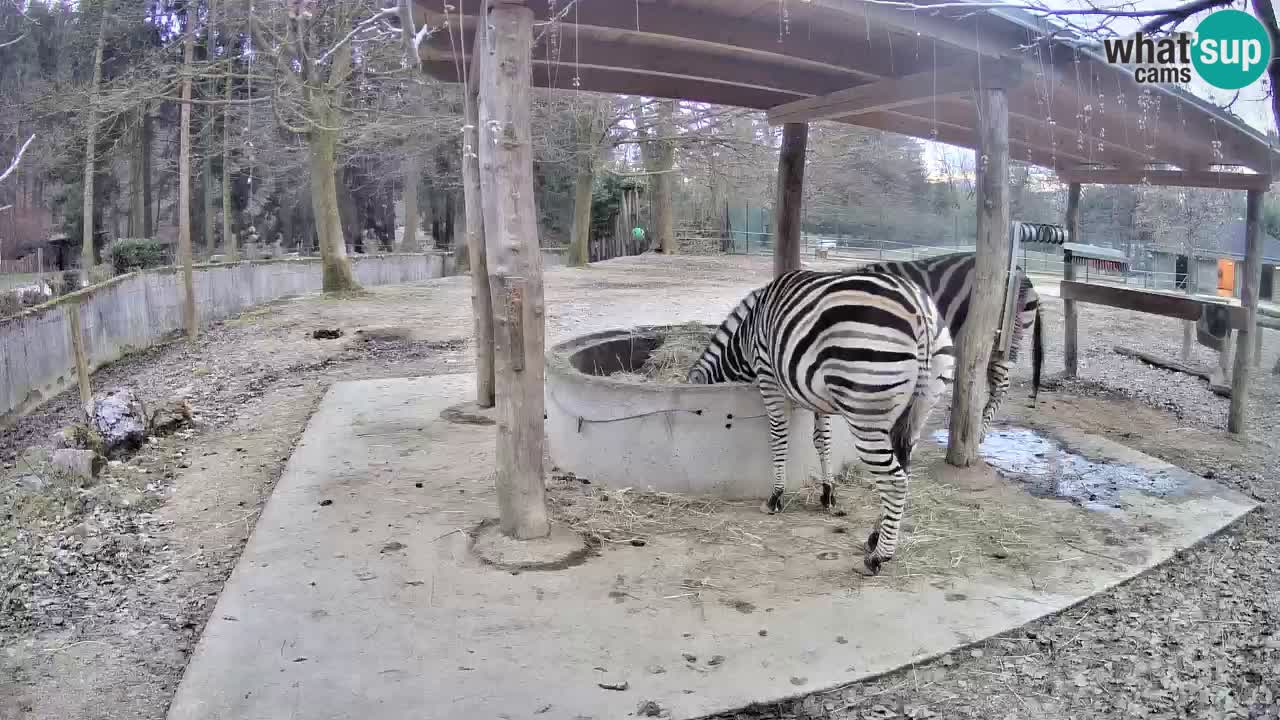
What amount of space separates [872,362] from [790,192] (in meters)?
4.35

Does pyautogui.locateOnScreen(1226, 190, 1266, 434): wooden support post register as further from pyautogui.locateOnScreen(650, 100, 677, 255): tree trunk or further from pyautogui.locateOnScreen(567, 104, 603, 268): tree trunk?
A: pyautogui.locateOnScreen(567, 104, 603, 268): tree trunk

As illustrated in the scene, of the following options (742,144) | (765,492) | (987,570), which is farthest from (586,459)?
(742,144)

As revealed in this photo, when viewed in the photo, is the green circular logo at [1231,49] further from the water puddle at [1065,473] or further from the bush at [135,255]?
the bush at [135,255]

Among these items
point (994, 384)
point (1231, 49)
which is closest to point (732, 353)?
point (994, 384)

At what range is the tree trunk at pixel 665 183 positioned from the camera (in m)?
19.8

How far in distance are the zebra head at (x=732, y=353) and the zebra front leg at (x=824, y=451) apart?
0.56 metres

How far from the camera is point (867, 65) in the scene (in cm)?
603

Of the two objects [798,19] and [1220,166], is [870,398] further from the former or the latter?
[1220,166]

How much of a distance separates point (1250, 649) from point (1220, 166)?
6387 millimetres

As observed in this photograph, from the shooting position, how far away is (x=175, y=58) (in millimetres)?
17203

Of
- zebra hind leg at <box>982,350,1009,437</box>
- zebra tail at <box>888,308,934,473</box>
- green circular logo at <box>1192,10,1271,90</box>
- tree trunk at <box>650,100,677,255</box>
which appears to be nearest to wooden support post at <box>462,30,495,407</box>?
zebra tail at <box>888,308,934,473</box>

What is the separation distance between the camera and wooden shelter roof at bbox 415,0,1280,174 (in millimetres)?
5109

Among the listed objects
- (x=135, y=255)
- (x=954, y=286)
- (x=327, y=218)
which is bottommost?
(x=954, y=286)

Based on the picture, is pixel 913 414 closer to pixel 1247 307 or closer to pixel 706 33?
pixel 706 33
